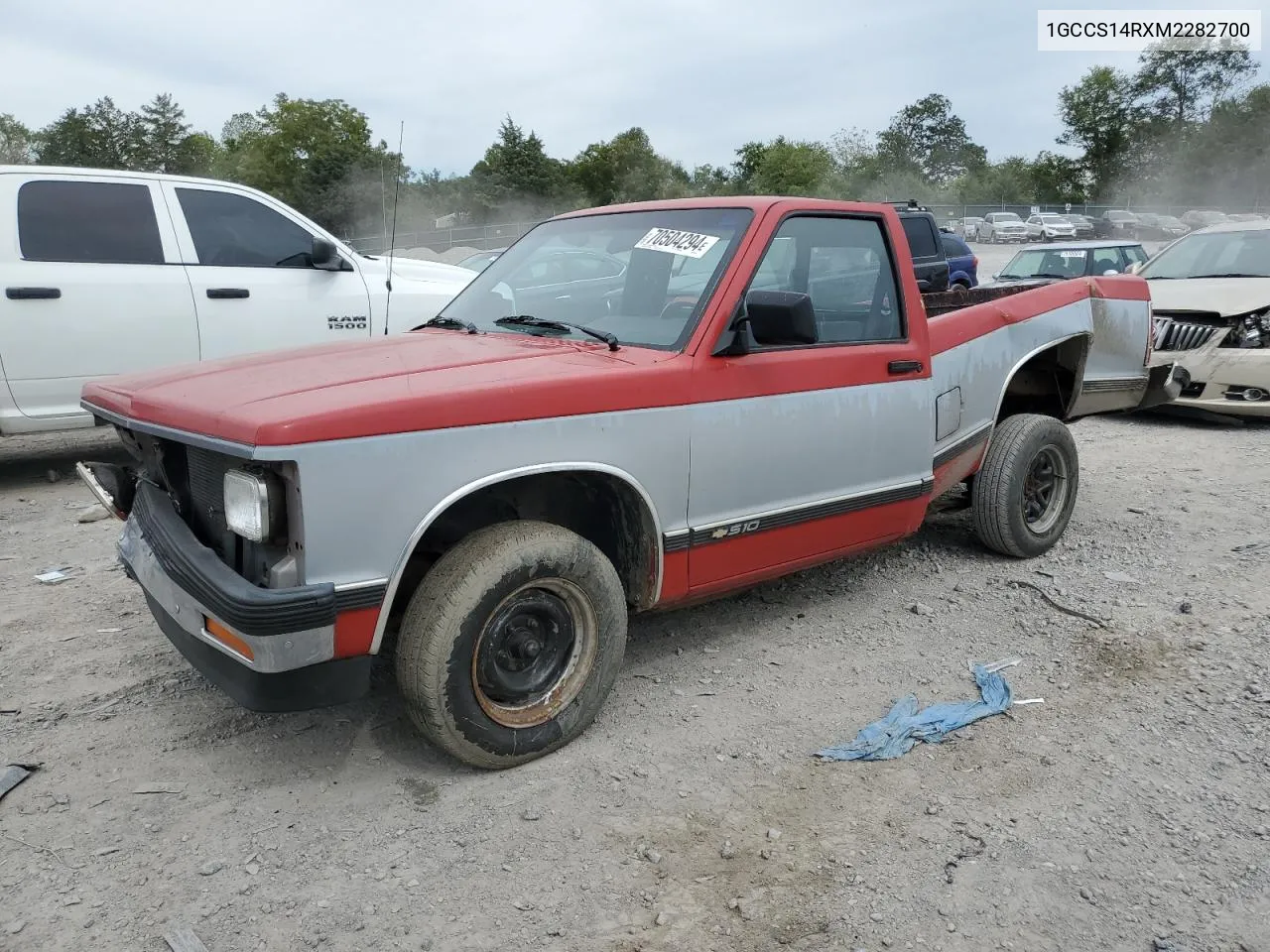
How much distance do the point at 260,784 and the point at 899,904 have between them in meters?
1.87

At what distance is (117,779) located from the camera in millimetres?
2891

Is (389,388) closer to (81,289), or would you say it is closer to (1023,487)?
(1023,487)

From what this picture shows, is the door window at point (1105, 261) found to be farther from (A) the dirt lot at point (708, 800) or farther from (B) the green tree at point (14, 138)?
(B) the green tree at point (14, 138)

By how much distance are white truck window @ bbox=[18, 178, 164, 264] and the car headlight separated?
4330 millimetres

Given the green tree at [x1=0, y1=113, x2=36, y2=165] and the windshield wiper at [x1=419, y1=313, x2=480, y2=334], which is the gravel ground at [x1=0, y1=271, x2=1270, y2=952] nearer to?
the windshield wiper at [x1=419, y1=313, x2=480, y2=334]

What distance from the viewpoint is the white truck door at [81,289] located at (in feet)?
18.9

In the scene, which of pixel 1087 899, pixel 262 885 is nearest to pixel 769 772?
pixel 1087 899

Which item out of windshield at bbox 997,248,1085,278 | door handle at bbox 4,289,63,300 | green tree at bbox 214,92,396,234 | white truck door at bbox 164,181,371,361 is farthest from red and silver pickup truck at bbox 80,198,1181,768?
green tree at bbox 214,92,396,234

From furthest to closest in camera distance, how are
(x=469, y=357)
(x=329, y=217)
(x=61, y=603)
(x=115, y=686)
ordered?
(x=329, y=217)
(x=61, y=603)
(x=115, y=686)
(x=469, y=357)

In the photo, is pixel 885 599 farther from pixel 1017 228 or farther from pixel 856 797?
pixel 1017 228

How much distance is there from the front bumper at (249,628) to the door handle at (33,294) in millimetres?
3701

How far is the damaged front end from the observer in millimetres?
7680

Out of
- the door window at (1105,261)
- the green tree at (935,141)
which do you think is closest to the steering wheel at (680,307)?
the door window at (1105,261)

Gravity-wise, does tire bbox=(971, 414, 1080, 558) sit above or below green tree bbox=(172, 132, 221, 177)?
below
